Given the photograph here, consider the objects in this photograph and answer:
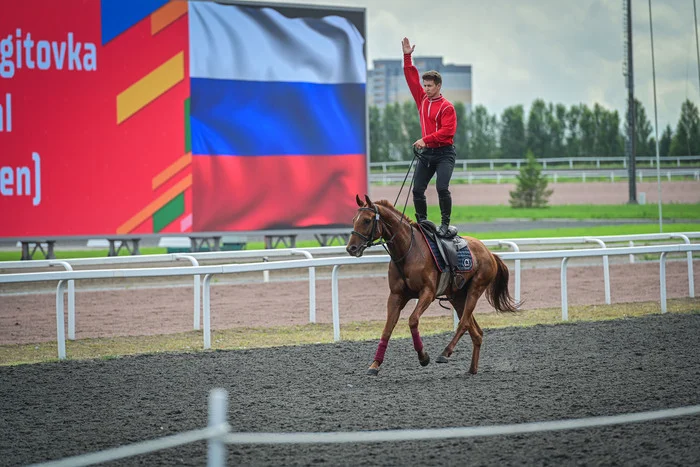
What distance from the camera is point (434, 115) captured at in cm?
800

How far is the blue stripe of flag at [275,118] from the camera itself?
15180mm

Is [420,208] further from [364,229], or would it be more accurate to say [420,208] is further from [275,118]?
[275,118]

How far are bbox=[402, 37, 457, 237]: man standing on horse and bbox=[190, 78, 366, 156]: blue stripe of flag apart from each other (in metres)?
7.39

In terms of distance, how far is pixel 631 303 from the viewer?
12.6 meters

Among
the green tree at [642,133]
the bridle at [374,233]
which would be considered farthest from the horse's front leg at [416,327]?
the green tree at [642,133]

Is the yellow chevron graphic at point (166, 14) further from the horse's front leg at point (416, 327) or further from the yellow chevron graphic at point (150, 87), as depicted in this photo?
the horse's front leg at point (416, 327)

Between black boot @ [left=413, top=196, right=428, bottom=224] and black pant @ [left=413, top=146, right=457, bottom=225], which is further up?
black pant @ [left=413, top=146, right=457, bottom=225]

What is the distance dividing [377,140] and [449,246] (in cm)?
3878

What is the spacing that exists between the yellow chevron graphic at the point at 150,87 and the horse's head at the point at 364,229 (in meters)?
7.74

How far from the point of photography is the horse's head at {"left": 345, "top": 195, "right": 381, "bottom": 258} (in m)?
7.36

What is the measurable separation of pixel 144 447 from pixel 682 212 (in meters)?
27.1

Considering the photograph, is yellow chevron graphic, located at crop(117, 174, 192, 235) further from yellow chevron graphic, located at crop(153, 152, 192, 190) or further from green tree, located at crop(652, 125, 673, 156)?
green tree, located at crop(652, 125, 673, 156)

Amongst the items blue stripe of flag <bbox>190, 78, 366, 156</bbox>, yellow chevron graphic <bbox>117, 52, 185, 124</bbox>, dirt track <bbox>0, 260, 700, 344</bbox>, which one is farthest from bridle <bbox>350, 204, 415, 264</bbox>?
blue stripe of flag <bbox>190, 78, 366, 156</bbox>

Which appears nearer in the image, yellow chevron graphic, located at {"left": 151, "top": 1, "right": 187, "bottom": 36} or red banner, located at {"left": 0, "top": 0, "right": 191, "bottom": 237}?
red banner, located at {"left": 0, "top": 0, "right": 191, "bottom": 237}
